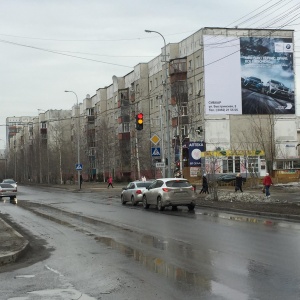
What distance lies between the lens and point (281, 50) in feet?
191

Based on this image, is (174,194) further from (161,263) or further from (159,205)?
(161,263)

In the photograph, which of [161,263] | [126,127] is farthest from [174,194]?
[126,127]

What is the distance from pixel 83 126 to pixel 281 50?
57592 millimetres

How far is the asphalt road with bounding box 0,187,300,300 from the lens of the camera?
727 cm

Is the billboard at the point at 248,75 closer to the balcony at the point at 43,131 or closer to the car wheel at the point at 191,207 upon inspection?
the car wheel at the point at 191,207

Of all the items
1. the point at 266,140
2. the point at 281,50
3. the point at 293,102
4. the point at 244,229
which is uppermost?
the point at 281,50

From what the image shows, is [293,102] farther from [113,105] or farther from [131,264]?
[131,264]

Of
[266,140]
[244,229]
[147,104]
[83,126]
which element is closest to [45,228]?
[244,229]

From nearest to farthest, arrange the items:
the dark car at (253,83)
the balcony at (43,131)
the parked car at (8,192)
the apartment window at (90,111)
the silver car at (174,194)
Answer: the silver car at (174,194)
the parked car at (8,192)
the dark car at (253,83)
the apartment window at (90,111)
the balcony at (43,131)

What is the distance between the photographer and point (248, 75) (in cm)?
5678

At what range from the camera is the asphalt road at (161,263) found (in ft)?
23.8

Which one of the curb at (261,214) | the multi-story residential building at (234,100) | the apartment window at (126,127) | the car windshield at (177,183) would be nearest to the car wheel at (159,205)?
the car windshield at (177,183)

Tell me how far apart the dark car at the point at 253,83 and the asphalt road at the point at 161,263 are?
41.7 metres

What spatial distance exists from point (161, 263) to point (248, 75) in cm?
4983
